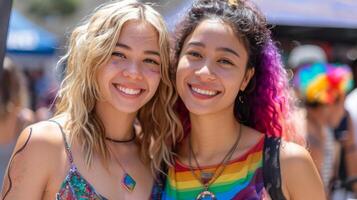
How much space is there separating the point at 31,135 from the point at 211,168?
783 mm

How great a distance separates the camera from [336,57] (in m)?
11.5

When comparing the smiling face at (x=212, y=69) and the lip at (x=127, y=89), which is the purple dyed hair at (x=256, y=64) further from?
the lip at (x=127, y=89)

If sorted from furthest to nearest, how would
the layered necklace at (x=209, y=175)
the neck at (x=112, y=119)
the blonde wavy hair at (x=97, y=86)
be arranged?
the neck at (x=112, y=119) < the blonde wavy hair at (x=97, y=86) < the layered necklace at (x=209, y=175)

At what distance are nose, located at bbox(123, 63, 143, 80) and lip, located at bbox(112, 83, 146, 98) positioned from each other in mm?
41

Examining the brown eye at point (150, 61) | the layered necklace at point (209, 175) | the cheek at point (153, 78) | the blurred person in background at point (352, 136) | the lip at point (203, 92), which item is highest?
the brown eye at point (150, 61)

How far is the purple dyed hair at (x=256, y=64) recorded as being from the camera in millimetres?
3225

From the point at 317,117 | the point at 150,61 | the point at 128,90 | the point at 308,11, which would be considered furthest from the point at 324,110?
the point at 128,90

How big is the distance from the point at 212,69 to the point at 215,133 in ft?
1.08

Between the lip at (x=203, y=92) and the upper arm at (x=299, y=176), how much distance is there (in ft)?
Result: 1.28

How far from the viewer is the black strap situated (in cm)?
296

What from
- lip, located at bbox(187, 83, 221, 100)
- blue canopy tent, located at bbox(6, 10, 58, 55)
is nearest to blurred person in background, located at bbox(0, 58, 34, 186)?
lip, located at bbox(187, 83, 221, 100)

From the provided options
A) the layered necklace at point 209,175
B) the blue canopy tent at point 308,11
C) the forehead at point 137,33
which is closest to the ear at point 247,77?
the layered necklace at point 209,175

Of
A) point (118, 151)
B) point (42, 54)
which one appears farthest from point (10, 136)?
point (42, 54)

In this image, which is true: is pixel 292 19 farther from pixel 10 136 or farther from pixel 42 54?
pixel 42 54
